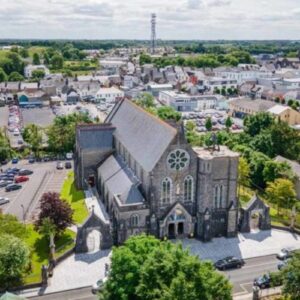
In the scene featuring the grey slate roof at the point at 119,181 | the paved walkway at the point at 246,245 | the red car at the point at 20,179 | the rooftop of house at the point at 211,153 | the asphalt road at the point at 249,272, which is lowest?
the asphalt road at the point at 249,272

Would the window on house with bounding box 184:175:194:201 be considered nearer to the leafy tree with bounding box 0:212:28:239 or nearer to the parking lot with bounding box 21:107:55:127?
the leafy tree with bounding box 0:212:28:239

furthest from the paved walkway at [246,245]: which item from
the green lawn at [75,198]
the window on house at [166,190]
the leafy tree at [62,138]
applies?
the leafy tree at [62,138]

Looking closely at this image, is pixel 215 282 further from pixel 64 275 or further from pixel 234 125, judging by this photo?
pixel 234 125

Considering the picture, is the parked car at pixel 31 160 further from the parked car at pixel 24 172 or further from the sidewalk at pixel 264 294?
the sidewalk at pixel 264 294

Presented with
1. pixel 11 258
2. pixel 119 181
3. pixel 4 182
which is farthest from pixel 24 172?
pixel 11 258

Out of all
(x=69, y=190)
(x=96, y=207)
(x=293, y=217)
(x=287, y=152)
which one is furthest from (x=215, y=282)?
(x=287, y=152)

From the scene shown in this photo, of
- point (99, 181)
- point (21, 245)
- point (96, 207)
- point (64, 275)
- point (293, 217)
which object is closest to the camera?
point (21, 245)

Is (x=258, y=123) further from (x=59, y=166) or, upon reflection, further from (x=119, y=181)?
(x=119, y=181)
